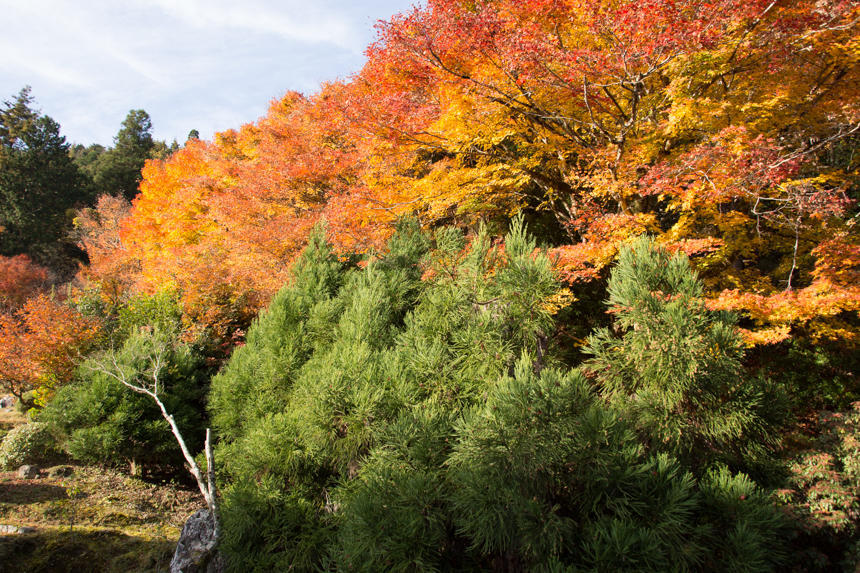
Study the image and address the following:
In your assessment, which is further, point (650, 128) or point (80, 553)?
point (650, 128)

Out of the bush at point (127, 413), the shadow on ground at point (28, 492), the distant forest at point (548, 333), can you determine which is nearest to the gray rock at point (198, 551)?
the distant forest at point (548, 333)

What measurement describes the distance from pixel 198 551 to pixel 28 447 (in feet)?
25.5

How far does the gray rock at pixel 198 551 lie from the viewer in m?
4.71

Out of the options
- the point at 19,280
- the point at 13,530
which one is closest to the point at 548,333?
the point at 13,530

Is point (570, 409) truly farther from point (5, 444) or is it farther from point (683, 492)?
point (5, 444)

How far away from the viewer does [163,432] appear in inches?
344

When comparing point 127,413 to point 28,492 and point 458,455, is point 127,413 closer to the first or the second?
point 28,492

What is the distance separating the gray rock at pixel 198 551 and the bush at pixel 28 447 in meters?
7.27

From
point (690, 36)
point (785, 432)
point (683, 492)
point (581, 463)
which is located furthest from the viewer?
point (690, 36)

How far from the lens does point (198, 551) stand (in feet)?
15.7

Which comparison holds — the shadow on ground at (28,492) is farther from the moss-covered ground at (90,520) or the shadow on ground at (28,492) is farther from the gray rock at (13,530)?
the gray rock at (13,530)

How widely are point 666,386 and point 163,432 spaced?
32.1 feet

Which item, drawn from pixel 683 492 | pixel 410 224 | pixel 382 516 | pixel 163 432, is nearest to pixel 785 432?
pixel 683 492

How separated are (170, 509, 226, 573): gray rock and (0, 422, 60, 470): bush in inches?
286
